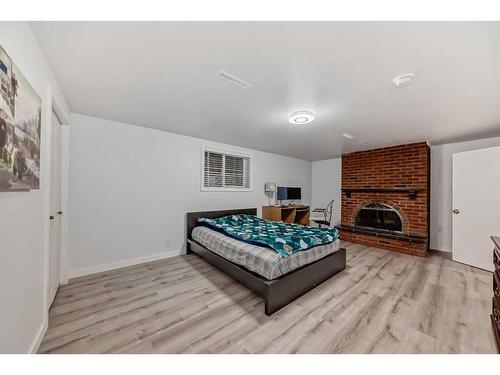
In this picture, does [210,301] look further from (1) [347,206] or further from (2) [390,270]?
(1) [347,206]

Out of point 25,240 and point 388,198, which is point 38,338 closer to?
point 25,240

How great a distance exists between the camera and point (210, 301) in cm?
209

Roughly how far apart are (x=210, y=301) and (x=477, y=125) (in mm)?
4458

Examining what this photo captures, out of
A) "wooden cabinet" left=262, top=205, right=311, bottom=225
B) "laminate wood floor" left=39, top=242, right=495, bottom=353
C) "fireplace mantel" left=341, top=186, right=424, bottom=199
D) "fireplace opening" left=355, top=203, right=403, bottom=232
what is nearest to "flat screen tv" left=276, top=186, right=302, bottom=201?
"wooden cabinet" left=262, top=205, right=311, bottom=225

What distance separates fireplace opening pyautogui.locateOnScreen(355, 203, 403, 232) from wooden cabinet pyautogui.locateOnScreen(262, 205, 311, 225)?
1.32m

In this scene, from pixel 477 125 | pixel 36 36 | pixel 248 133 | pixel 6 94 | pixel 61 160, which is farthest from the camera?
pixel 248 133

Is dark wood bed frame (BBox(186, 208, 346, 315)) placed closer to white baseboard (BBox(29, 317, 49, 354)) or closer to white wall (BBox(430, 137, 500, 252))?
white baseboard (BBox(29, 317, 49, 354))

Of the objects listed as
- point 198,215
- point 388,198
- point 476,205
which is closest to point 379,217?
point 388,198

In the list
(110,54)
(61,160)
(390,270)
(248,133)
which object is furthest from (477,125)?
(61,160)

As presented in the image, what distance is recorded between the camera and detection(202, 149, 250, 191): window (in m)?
4.01

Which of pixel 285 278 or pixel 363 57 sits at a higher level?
pixel 363 57

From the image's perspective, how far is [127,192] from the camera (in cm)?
302

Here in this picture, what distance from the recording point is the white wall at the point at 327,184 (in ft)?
18.6

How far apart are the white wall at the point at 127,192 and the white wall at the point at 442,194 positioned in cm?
468
